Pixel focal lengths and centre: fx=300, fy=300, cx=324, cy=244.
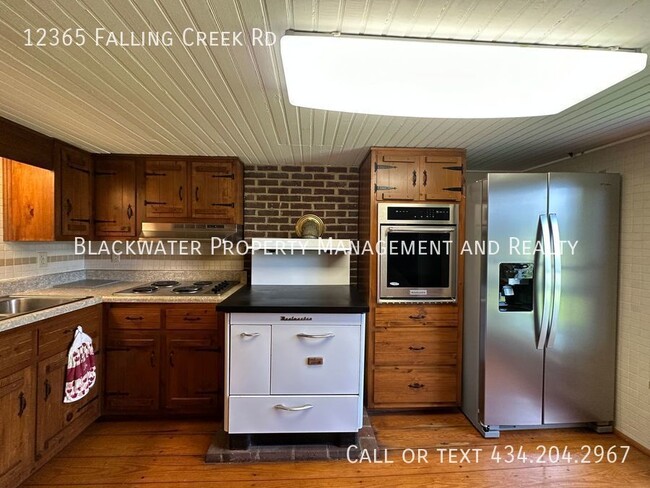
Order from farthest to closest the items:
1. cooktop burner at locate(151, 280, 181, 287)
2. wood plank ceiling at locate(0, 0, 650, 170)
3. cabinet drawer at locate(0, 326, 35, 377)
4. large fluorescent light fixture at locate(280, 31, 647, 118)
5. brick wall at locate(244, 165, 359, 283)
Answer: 1. brick wall at locate(244, 165, 359, 283)
2. cooktop burner at locate(151, 280, 181, 287)
3. cabinet drawer at locate(0, 326, 35, 377)
4. large fluorescent light fixture at locate(280, 31, 647, 118)
5. wood plank ceiling at locate(0, 0, 650, 170)

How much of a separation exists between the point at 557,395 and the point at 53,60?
3.62m

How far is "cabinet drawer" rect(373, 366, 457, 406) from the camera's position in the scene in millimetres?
2459

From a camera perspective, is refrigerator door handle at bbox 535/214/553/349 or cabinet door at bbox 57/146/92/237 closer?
refrigerator door handle at bbox 535/214/553/349

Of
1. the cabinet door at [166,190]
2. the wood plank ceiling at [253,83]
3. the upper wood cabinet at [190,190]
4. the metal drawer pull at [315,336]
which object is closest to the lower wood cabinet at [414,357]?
the metal drawer pull at [315,336]

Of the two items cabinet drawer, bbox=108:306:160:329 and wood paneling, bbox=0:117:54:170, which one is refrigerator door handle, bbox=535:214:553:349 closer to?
cabinet drawer, bbox=108:306:160:329

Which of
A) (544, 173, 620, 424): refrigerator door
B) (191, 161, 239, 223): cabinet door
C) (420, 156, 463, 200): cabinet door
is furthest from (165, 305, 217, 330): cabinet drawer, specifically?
(544, 173, 620, 424): refrigerator door

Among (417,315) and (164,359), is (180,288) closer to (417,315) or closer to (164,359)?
(164,359)

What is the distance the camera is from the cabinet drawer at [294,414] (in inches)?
77.0

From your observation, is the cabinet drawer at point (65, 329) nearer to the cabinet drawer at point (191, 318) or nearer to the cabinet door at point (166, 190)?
the cabinet drawer at point (191, 318)

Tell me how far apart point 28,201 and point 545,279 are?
392 centimetres

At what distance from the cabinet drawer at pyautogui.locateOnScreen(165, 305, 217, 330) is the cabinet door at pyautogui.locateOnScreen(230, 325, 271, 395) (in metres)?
0.51

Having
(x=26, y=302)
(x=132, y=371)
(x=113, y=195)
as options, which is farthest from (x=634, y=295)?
(x=26, y=302)

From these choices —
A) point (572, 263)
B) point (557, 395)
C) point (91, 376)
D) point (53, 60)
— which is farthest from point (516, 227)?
point (91, 376)

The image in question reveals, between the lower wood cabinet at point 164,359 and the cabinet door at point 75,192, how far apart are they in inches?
32.1
